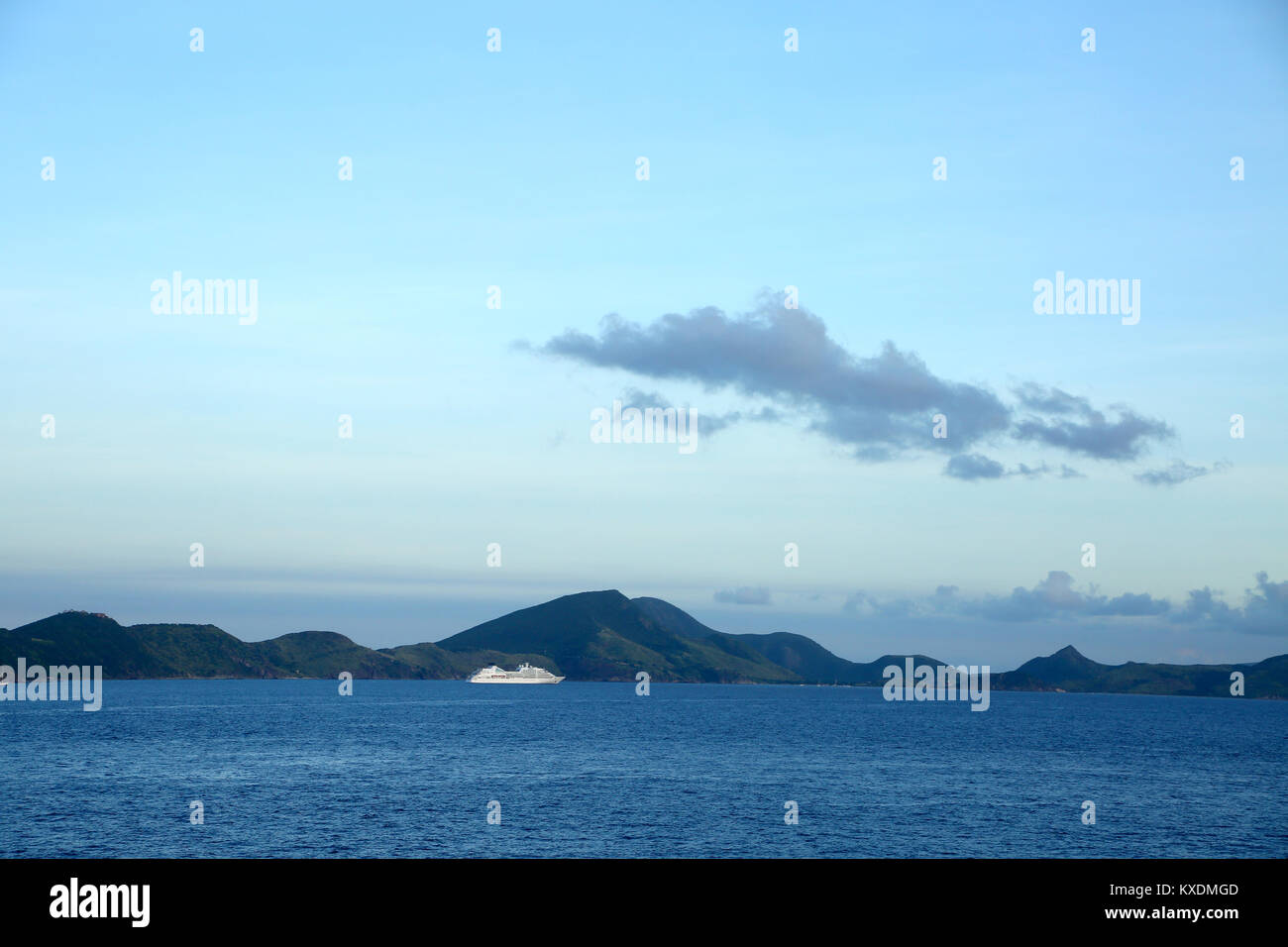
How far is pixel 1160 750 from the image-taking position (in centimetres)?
15638

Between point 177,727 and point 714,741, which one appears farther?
point 177,727
